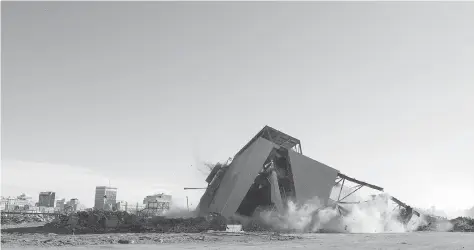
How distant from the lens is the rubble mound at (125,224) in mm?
23609

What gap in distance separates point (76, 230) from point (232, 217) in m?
10.1

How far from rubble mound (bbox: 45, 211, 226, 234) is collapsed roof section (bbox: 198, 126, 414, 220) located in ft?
7.25

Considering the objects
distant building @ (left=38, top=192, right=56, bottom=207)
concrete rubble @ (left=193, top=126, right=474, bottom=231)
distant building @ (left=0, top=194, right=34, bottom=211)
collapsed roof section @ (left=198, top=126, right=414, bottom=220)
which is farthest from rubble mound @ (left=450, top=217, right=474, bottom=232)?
distant building @ (left=38, top=192, right=56, bottom=207)

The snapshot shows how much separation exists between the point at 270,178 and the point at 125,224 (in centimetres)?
1198

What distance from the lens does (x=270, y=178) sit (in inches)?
1251

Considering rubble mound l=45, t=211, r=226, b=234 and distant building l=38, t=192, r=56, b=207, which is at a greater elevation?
distant building l=38, t=192, r=56, b=207

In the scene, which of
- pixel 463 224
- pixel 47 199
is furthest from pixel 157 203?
pixel 47 199

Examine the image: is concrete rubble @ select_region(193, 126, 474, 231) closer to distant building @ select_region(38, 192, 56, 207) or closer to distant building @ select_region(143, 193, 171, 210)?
distant building @ select_region(143, 193, 171, 210)

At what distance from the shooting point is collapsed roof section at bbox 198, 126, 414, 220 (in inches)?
1156

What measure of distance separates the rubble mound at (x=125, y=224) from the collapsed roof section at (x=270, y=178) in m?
2.21

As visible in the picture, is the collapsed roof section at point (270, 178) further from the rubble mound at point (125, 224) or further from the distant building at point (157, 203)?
the distant building at point (157, 203)

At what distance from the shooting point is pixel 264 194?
1326 inches

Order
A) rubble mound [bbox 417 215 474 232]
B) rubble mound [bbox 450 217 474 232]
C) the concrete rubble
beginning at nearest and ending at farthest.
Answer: the concrete rubble, rubble mound [bbox 417 215 474 232], rubble mound [bbox 450 217 474 232]

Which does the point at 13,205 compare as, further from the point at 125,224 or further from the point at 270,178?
the point at 270,178
